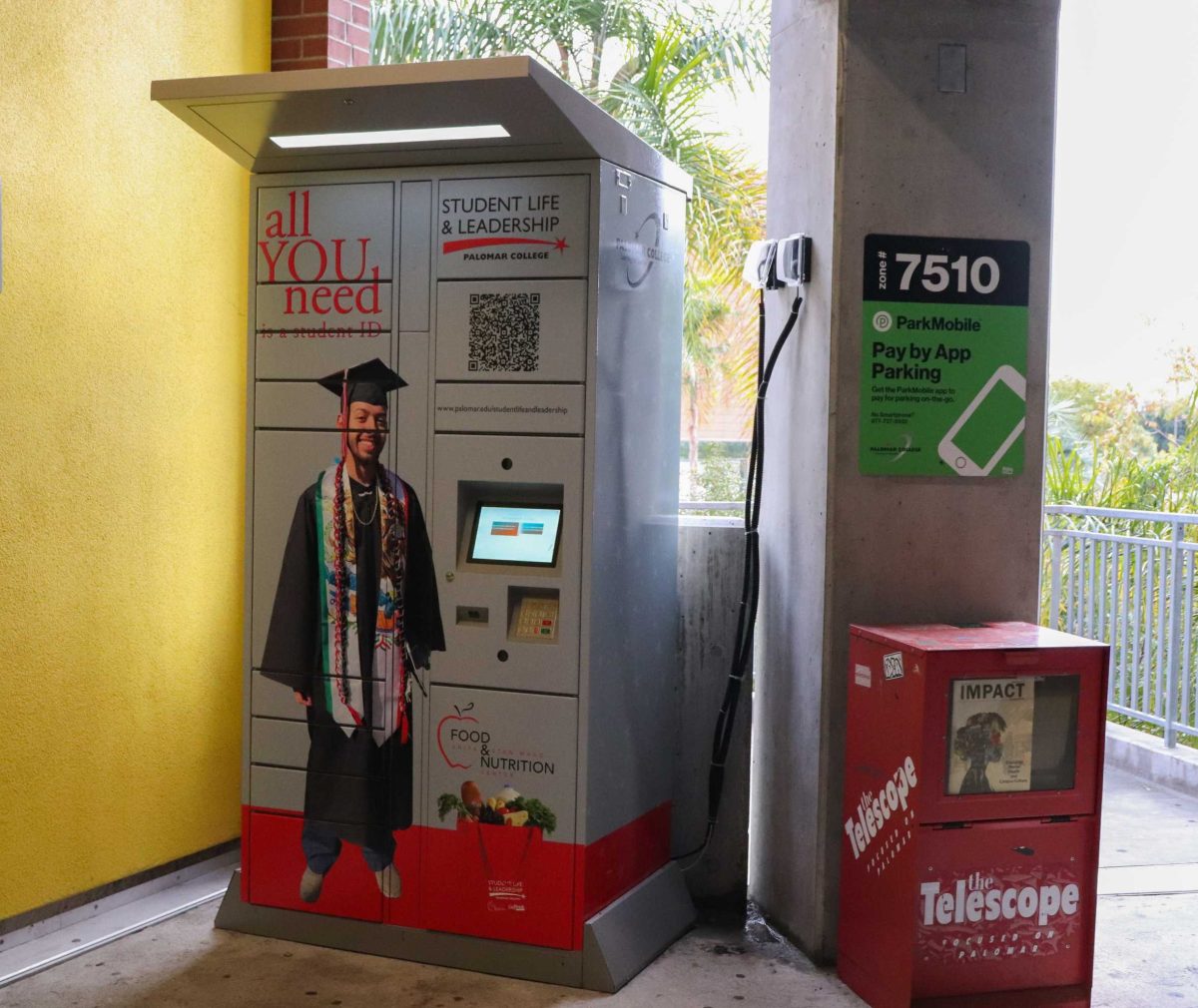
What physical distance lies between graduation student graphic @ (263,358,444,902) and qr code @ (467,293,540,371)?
0.27 m

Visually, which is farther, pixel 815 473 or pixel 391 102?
pixel 815 473

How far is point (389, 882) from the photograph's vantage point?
3531mm

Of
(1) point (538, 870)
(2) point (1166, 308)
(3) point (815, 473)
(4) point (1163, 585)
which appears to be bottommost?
(1) point (538, 870)

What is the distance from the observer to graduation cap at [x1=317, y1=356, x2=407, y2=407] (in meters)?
3.50

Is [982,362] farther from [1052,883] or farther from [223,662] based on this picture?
[223,662]

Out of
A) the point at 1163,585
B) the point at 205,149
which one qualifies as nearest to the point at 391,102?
the point at 205,149

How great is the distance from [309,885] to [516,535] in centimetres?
122

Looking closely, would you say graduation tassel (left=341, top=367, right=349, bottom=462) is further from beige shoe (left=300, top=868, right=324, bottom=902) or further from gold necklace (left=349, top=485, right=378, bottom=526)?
beige shoe (left=300, top=868, right=324, bottom=902)

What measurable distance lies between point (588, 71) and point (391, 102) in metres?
6.44

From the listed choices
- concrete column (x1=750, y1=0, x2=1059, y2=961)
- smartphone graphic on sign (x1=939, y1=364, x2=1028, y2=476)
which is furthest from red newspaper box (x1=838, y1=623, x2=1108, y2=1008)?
smartphone graphic on sign (x1=939, y1=364, x2=1028, y2=476)

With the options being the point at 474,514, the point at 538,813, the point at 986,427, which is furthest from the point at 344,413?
the point at 986,427

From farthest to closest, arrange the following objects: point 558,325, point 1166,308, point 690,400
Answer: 1. point 1166,308
2. point 690,400
3. point 558,325

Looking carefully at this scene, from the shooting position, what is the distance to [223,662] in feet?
14.1

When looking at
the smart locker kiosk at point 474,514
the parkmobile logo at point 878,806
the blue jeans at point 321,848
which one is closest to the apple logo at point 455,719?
the smart locker kiosk at point 474,514
